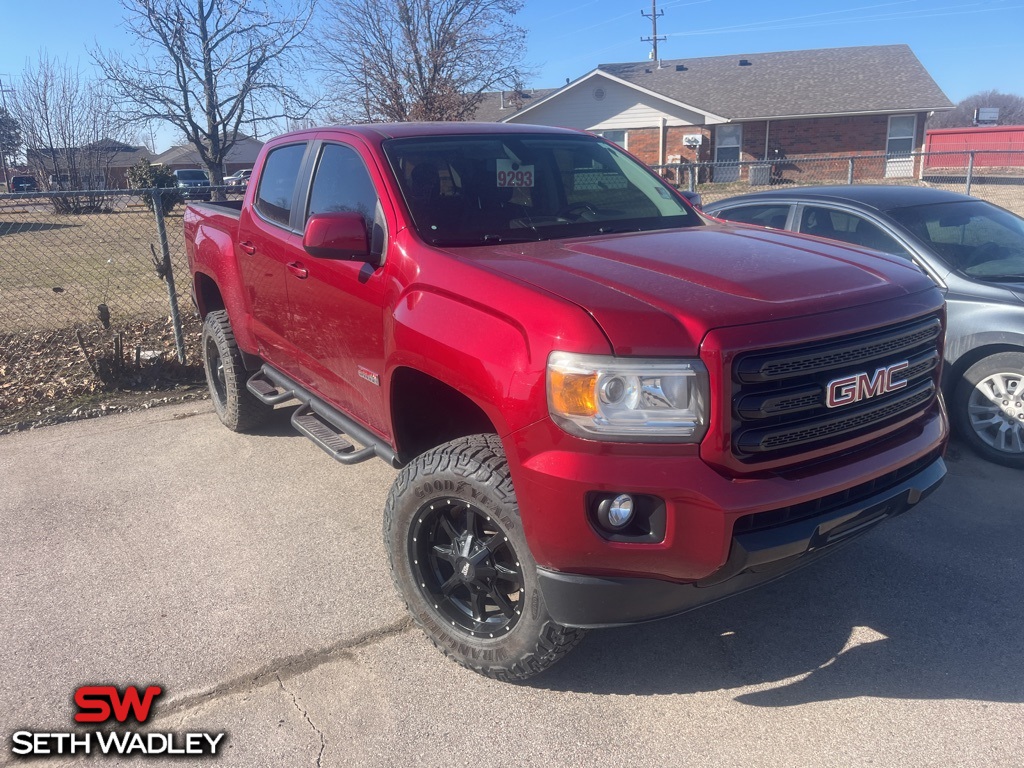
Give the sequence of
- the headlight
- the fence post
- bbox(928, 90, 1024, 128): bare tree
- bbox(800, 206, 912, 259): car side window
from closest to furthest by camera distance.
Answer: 1. the headlight
2. bbox(800, 206, 912, 259): car side window
3. the fence post
4. bbox(928, 90, 1024, 128): bare tree

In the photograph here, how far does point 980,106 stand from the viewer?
87688mm

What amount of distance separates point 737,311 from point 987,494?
292 cm

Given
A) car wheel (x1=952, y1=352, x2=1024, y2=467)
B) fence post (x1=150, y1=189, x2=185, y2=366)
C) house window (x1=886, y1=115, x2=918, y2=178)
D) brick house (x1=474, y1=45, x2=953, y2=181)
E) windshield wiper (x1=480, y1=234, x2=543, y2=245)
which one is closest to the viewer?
windshield wiper (x1=480, y1=234, x2=543, y2=245)

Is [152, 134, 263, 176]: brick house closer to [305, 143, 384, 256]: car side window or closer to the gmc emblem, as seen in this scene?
[305, 143, 384, 256]: car side window

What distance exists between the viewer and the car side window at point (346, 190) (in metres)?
3.59

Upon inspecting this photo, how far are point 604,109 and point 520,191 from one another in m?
31.0

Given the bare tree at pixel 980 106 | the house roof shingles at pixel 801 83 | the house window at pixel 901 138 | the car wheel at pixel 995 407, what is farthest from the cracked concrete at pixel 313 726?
the bare tree at pixel 980 106

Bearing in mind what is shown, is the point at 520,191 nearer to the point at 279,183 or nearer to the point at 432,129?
the point at 432,129

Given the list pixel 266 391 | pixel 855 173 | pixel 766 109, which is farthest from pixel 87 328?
pixel 766 109

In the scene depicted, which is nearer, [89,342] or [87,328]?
[89,342]

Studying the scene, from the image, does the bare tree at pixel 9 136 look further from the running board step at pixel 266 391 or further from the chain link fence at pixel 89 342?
the running board step at pixel 266 391

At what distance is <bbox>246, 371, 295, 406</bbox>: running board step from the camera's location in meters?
4.92

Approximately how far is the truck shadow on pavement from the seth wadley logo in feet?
4.16

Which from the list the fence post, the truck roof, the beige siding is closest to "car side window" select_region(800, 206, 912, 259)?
the truck roof
